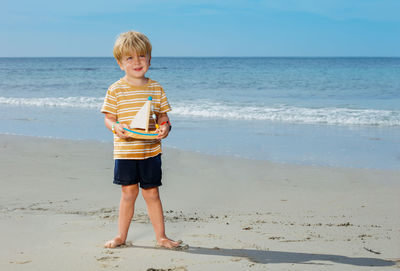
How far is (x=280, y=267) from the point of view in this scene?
2916 millimetres

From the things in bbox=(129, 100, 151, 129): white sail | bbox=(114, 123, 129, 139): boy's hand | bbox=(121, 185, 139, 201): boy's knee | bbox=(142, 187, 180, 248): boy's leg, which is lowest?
bbox=(142, 187, 180, 248): boy's leg

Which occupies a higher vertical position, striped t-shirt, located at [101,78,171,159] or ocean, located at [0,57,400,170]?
striped t-shirt, located at [101,78,171,159]

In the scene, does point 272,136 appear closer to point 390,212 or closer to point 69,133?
point 69,133

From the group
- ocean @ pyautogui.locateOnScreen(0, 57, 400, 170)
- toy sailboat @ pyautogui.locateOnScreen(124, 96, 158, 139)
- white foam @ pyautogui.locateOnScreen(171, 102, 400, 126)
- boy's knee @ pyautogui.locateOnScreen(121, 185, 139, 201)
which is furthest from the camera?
white foam @ pyautogui.locateOnScreen(171, 102, 400, 126)

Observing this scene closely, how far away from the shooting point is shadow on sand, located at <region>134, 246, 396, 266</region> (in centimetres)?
304

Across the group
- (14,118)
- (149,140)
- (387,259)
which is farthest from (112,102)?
(14,118)

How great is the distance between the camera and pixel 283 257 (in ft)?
10.2

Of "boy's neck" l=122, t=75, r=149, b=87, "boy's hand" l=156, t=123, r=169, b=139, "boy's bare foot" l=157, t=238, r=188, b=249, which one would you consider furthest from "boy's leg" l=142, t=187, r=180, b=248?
"boy's neck" l=122, t=75, r=149, b=87

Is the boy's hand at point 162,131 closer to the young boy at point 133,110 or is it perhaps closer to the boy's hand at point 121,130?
the young boy at point 133,110

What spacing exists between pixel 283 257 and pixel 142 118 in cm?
129

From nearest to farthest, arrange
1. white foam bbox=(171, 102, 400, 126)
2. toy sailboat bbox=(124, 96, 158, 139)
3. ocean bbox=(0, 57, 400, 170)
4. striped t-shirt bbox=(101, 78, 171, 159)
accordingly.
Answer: toy sailboat bbox=(124, 96, 158, 139)
striped t-shirt bbox=(101, 78, 171, 159)
ocean bbox=(0, 57, 400, 170)
white foam bbox=(171, 102, 400, 126)

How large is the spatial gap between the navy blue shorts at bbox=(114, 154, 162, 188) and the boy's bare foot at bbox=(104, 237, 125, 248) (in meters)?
0.43

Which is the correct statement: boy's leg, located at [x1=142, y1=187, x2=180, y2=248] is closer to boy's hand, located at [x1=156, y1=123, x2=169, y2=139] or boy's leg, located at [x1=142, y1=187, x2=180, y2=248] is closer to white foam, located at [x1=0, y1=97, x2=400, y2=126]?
boy's hand, located at [x1=156, y1=123, x2=169, y2=139]

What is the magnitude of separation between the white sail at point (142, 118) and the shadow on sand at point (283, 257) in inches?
35.7
